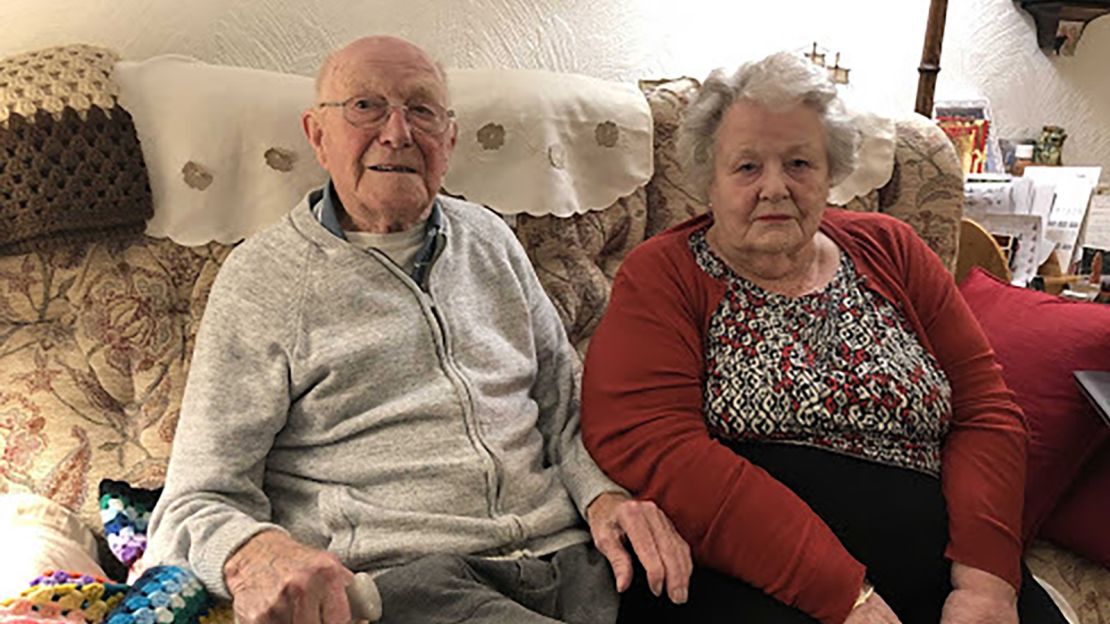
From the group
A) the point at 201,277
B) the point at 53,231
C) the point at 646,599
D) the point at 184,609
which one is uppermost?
the point at 53,231

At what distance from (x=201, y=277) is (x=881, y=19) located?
2.39 m

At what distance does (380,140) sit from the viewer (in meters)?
1.27

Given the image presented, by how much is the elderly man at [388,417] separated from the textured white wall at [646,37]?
573 millimetres

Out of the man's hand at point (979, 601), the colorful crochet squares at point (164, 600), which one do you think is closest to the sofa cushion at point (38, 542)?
the colorful crochet squares at point (164, 600)

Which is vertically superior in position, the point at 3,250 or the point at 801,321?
the point at 3,250

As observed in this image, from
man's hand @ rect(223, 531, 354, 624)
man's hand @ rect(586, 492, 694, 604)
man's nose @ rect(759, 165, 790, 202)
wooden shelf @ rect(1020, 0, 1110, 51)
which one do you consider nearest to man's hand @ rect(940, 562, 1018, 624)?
man's hand @ rect(586, 492, 694, 604)

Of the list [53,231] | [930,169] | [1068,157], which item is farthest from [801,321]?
[1068,157]

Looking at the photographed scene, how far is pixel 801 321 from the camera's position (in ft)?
4.44

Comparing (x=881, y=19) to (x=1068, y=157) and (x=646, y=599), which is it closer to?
(x=1068, y=157)

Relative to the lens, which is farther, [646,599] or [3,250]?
[3,250]

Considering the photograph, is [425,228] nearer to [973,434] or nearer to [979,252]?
[973,434]

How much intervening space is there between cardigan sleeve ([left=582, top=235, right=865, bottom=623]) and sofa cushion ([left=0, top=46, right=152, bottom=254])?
0.77 m

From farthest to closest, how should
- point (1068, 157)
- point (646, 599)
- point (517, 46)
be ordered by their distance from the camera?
point (1068, 157) < point (517, 46) < point (646, 599)

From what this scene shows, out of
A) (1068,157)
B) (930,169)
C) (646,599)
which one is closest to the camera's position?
(646,599)
